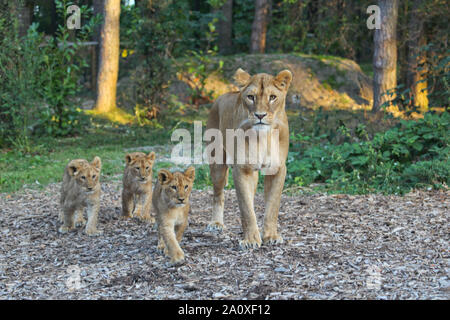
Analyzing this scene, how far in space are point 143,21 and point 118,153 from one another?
15.7ft

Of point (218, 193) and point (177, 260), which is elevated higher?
point (218, 193)

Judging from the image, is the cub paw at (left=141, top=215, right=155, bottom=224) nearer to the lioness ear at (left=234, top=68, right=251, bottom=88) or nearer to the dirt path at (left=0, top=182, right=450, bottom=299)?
the dirt path at (left=0, top=182, right=450, bottom=299)

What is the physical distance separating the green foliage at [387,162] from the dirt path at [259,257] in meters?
0.45

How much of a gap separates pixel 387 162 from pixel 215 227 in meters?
3.48

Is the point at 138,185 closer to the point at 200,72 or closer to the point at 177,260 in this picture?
the point at 177,260

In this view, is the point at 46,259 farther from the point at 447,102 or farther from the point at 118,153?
the point at 447,102

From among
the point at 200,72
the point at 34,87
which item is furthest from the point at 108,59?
the point at 34,87

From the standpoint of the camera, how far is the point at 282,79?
17.3ft

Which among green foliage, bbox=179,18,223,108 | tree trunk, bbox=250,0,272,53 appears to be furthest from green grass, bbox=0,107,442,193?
tree trunk, bbox=250,0,272,53

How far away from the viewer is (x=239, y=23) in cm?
2369

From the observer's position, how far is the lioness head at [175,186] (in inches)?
204

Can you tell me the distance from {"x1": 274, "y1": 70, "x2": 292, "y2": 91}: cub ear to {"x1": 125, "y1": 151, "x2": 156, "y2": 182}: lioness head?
1997mm

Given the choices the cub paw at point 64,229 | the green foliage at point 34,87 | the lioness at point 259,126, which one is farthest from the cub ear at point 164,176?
the green foliage at point 34,87

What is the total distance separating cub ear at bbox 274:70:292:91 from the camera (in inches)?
208
